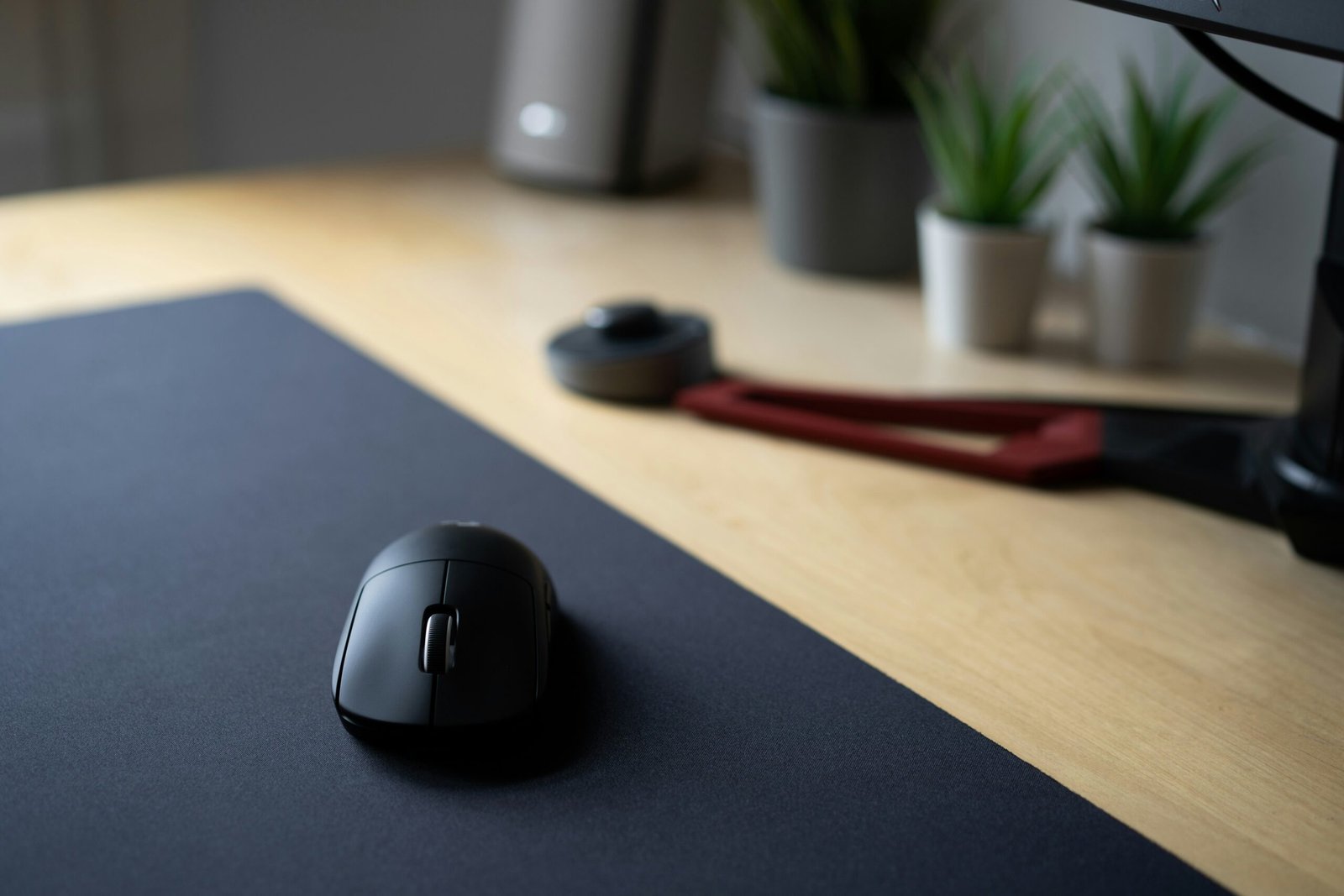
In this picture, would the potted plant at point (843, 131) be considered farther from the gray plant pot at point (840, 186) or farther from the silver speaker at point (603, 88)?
the silver speaker at point (603, 88)

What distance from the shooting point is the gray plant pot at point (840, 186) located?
3.15ft

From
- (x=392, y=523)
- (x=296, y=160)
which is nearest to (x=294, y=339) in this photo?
(x=392, y=523)

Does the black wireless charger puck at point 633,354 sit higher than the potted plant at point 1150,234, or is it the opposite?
the potted plant at point 1150,234

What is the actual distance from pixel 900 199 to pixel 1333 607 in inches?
19.4

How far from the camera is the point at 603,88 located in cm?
115

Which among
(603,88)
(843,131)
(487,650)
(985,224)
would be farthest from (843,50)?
(487,650)

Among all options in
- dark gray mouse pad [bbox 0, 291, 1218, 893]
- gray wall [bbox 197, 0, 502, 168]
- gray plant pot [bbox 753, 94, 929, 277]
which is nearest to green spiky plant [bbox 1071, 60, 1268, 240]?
gray plant pot [bbox 753, 94, 929, 277]

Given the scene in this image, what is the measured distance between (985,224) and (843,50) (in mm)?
169

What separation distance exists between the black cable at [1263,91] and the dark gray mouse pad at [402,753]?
31cm

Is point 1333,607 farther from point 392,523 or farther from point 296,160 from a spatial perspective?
Result: point 296,160

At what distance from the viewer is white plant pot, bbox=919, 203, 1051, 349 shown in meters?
0.84

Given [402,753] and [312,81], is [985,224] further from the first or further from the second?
[312,81]

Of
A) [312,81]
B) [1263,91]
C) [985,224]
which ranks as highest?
[1263,91]

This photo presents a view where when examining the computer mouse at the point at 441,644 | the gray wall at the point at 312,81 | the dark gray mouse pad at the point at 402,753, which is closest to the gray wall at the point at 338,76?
the gray wall at the point at 312,81
